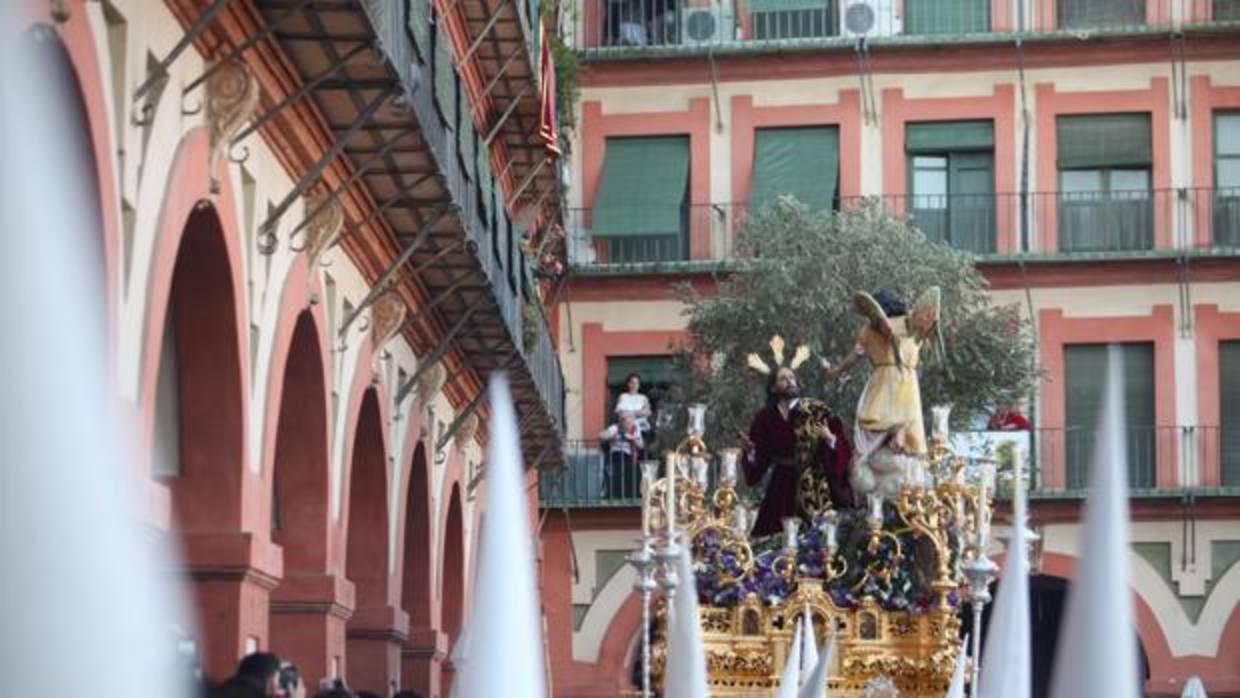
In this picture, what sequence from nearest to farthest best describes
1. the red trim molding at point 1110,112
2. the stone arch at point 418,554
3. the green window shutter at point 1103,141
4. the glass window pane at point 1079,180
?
the stone arch at point 418,554, the red trim molding at point 1110,112, the green window shutter at point 1103,141, the glass window pane at point 1079,180

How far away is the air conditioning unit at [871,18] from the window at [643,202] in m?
3.44

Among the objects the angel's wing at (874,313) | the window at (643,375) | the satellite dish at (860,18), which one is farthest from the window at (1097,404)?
the angel's wing at (874,313)

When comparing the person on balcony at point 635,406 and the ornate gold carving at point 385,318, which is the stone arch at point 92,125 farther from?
the person on balcony at point 635,406

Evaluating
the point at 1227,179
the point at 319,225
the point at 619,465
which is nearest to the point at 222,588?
the point at 319,225

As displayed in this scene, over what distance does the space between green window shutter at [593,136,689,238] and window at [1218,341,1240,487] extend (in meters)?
9.32

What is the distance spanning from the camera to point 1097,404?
4612 cm

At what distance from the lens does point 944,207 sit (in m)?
47.2

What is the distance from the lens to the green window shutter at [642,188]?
1877 inches


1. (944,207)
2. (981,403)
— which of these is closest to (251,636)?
(981,403)

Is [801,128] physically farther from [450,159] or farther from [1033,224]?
[450,159]

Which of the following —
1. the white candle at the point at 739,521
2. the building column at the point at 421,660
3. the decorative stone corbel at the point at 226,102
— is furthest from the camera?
the building column at the point at 421,660

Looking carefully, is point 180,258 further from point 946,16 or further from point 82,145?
point 946,16

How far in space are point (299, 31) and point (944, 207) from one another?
1166 inches

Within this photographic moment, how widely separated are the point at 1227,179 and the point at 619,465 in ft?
36.6
